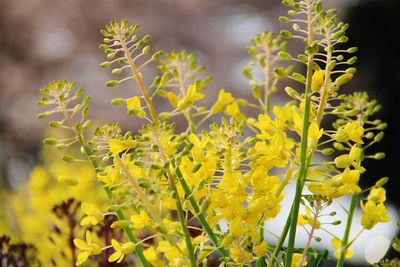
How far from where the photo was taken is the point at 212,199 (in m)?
0.88

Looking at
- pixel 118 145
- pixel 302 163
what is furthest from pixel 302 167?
pixel 118 145

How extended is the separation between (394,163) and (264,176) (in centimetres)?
524

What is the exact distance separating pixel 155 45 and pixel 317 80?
6.21 m

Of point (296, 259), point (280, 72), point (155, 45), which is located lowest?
point (296, 259)

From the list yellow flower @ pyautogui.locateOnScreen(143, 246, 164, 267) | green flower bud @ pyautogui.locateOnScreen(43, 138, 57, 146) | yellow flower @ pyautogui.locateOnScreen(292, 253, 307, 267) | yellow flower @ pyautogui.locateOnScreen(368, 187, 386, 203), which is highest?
green flower bud @ pyautogui.locateOnScreen(43, 138, 57, 146)

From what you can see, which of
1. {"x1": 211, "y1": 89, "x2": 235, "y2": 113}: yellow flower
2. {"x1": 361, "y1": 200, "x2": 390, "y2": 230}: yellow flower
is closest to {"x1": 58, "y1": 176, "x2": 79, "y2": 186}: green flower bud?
{"x1": 211, "y1": 89, "x2": 235, "y2": 113}: yellow flower

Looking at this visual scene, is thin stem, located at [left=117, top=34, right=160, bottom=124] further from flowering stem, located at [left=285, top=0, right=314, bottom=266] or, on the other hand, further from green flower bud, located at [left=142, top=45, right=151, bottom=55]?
flowering stem, located at [left=285, top=0, right=314, bottom=266]

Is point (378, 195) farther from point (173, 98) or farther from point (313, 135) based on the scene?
point (173, 98)

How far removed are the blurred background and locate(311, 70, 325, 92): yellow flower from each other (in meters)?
4.99

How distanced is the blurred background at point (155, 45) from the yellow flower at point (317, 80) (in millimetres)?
4986

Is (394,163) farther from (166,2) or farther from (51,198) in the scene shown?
(51,198)

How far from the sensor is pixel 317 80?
0.87 m

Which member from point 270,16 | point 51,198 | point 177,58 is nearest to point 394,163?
point 270,16

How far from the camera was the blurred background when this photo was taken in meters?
6.12
